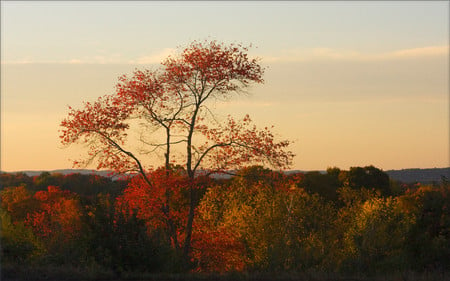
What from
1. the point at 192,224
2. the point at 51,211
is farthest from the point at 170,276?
the point at 51,211

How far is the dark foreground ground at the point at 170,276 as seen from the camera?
18172 mm

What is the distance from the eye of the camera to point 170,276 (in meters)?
18.5

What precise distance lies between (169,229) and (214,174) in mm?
3949

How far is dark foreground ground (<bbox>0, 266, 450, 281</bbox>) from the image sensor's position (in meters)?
18.2

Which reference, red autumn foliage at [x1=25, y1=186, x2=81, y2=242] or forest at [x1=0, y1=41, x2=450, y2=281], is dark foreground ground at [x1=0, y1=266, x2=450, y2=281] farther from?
red autumn foliage at [x1=25, y1=186, x2=81, y2=242]

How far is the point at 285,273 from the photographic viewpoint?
738 inches

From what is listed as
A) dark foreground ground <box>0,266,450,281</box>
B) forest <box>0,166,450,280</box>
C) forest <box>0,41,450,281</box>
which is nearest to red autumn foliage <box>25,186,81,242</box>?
forest <box>0,166,450,280</box>

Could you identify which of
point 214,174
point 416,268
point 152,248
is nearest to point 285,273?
point 152,248

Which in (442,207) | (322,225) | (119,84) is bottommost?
(322,225)

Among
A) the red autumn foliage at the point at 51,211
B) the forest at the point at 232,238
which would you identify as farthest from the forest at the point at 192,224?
the red autumn foliage at the point at 51,211

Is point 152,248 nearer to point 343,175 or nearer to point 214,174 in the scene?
point 214,174

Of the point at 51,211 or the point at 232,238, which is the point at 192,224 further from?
the point at 51,211

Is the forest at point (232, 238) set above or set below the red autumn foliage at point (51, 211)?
above

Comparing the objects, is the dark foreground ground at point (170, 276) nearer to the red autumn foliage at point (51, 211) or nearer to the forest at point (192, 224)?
the forest at point (192, 224)
